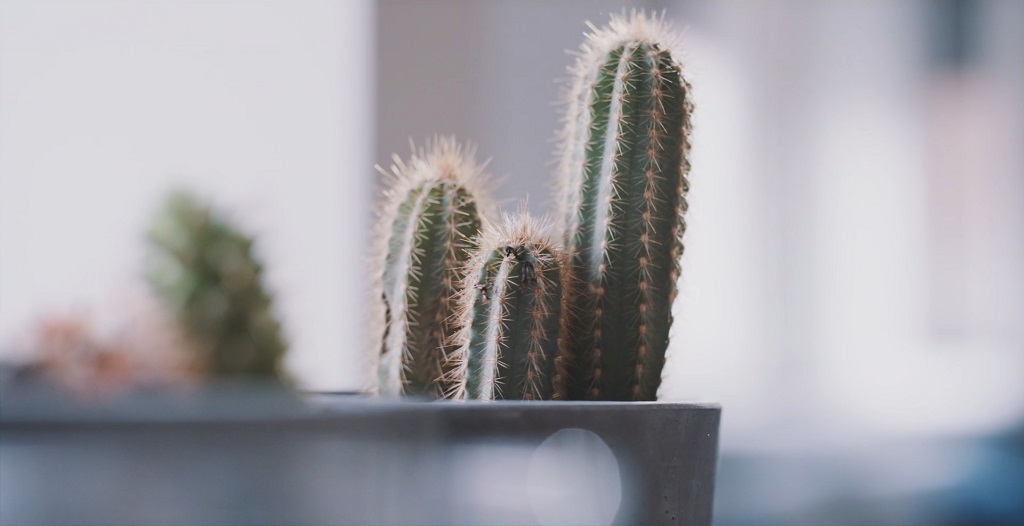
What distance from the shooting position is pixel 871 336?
330cm

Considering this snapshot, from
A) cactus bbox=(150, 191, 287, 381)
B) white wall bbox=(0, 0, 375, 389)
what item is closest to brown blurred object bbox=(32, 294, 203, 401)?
cactus bbox=(150, 191, 287, 381)

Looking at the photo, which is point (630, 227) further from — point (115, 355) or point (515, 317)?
point (115, 355)

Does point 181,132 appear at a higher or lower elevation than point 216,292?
higher

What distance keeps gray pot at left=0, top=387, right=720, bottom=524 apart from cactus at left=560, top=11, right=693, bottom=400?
0.14m

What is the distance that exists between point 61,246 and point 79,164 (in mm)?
221

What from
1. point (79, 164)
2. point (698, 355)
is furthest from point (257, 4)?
point (698, 355)

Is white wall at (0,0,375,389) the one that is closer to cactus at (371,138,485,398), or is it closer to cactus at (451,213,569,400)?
cactus at (371,138,485,398)

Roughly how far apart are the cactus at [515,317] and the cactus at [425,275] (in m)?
0.07

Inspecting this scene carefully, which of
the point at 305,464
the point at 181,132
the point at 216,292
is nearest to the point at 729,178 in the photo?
the point at 181,132

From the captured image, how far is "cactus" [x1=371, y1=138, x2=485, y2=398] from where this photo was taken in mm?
544

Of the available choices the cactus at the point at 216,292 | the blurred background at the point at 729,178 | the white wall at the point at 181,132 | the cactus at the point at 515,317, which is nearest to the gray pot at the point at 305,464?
the cactus at the point at 515,317

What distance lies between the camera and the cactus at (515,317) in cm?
45

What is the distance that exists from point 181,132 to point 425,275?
2047 mm

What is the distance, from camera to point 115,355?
3.64ft
